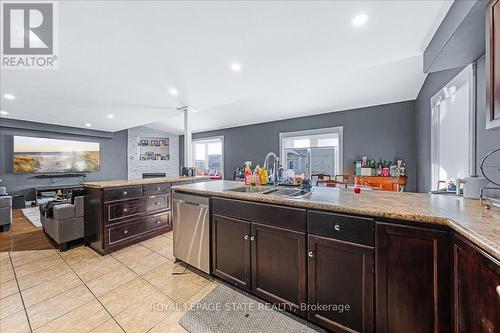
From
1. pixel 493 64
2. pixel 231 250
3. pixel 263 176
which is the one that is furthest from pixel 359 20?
pixel 231 250

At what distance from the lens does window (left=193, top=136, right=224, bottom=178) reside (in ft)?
25.4

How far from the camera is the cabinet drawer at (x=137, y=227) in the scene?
2649mm

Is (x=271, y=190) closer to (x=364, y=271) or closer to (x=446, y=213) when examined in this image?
(x=364, y=271)

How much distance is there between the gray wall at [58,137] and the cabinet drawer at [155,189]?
552 centimetres

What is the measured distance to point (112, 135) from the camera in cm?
743

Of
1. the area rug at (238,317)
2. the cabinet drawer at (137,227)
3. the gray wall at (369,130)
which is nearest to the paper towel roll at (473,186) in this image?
the area rug at (238,317)

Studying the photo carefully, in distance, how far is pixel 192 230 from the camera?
2.10 metres

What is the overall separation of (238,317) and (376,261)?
3.66 feet

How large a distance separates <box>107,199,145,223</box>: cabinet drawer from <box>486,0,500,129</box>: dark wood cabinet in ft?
11.8

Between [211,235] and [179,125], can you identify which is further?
[179,125]

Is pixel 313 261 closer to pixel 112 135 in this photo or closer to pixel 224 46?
pixel 224 46

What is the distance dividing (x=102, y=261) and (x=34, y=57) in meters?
2.65

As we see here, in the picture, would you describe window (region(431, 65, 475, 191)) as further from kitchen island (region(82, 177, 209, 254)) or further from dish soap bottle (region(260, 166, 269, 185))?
kitchen island (region(82, 177, 209, 254))

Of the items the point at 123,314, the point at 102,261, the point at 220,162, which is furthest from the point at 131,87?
the point at 220,162
